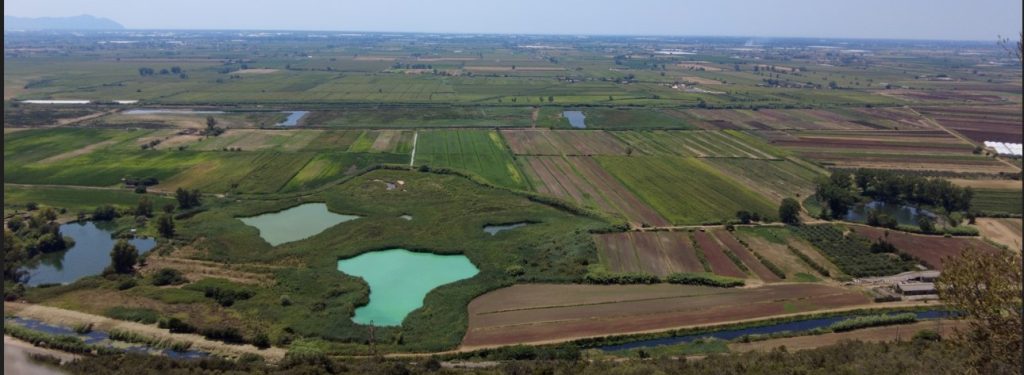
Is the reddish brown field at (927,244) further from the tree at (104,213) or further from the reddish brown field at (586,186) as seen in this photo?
the tree at (104,213)

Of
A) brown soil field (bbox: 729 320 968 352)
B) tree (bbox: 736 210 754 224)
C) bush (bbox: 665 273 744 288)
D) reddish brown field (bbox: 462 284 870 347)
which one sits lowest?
brown soil field (bbox: 729 320 968 352)

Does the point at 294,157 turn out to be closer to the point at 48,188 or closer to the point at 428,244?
the point at 48,188

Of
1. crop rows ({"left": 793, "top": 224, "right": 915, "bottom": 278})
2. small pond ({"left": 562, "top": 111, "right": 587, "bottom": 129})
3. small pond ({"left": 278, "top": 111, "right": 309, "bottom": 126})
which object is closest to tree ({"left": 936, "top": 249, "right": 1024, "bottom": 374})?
crop rows ({"left": 793, "top": 224, "right": 915, "bottom": 278})

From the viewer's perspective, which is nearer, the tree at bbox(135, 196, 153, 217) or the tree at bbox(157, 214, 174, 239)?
the tree at bbox(157, 214, 174, 239)

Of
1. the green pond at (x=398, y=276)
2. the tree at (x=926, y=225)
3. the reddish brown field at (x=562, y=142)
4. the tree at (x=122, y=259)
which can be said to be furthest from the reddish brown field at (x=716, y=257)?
the tree at (x=122, y=259)

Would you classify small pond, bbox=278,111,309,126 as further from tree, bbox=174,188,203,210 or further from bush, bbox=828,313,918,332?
bush, bbox=828,313,918,332

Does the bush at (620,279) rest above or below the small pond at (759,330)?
above

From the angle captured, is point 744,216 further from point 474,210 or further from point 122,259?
point 122,259
